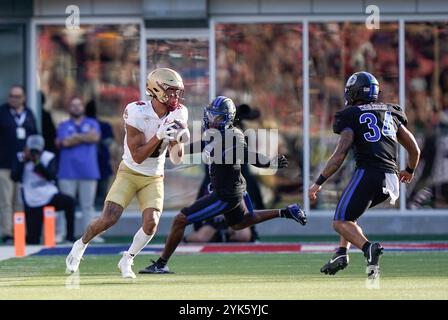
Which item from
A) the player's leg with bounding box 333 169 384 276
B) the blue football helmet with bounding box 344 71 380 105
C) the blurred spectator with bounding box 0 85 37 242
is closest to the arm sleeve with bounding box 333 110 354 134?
the blue football helmet with bounding box 344 71 380 105

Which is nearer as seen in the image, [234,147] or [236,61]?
[234,147]

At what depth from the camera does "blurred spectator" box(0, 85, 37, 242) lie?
1700cm

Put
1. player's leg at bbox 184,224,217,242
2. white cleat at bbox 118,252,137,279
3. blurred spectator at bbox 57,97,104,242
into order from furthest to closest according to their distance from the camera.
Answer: blurred spectator at bbox 57,97,104,242 < player's leg at bbox 184,224,217,242 < white cleat at bbox 118,252,137,279

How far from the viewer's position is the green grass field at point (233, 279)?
32.2 ft

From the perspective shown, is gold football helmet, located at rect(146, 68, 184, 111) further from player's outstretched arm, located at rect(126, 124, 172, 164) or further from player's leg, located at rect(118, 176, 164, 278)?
player's leg, located at rect(118, 176, 164, 278)

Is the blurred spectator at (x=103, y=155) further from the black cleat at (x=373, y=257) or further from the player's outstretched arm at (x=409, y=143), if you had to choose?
the black cleat at (x=373, y=257)

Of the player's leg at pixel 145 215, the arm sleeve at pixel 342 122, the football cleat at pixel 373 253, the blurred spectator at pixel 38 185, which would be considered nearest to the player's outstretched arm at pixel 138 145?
the player's leg at pixel 145 215

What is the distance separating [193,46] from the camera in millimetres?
17891

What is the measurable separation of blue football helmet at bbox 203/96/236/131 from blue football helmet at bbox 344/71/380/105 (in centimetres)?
139

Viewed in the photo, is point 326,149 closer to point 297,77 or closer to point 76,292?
point 297,77

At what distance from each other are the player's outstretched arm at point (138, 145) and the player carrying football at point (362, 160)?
1.47 m
